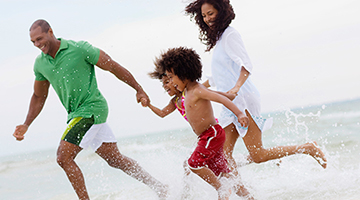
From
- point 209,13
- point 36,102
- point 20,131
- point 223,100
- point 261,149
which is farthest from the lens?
point 36,102

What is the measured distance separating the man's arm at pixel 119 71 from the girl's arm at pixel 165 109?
0.12m

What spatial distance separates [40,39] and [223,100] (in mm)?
1935

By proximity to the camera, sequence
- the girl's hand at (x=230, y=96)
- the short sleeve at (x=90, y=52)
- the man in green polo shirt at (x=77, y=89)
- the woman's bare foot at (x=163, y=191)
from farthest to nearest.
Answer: the woman's bare foot at (x=163, y=191) < the short sleeve at (x=90, y=52) < the man in green polo shirt at (x=77, y=89) < the girl's hand at (x=230, y=96)

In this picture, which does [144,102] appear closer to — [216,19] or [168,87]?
[168,87]

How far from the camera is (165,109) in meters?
4.17

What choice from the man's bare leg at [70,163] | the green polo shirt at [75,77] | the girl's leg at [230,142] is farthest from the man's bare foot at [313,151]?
the man's bare leg at [70,163]

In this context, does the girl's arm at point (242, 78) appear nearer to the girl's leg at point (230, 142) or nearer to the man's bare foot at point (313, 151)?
the girl's leg at point (230, 142)

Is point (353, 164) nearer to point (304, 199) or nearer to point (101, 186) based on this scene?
point (304, 199)

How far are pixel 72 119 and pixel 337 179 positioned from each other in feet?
10.3

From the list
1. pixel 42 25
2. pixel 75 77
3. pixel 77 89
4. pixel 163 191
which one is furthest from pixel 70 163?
pixel 42 25

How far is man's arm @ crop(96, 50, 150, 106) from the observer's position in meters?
4.10

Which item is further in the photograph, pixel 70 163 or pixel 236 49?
pixel 70 163

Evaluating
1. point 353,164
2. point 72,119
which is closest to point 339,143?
point 353,164

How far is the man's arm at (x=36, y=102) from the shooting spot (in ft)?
14.0
